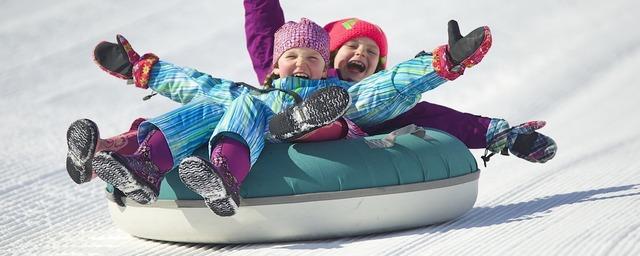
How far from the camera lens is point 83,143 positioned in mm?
2891

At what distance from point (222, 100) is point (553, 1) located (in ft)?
21.6

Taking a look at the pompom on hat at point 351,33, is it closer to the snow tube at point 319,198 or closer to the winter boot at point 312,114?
the snow tube at point 319,198

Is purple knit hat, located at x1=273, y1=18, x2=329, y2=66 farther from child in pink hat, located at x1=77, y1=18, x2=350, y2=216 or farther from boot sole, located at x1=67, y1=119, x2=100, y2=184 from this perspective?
boot sole, located at x1=67, y1=119, x2=100, y2=184

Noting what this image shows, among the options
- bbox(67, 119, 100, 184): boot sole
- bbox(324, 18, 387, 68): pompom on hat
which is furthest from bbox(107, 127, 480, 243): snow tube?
bbox(324, 18, 387, 68): pompom on hat

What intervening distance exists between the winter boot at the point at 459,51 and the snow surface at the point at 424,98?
501 millimetres

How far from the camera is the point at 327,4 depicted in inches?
372

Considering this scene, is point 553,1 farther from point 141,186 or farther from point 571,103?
point 141,186

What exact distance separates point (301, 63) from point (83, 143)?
0.92 meters

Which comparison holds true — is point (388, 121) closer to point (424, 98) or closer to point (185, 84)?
point (185, 84)

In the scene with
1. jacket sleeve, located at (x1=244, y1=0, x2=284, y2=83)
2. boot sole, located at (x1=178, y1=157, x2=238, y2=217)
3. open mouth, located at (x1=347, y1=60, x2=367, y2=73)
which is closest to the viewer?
boot sole, located at (x1=178, y1=157, x2=238, y2=217)

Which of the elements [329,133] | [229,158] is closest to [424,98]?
[329,133]

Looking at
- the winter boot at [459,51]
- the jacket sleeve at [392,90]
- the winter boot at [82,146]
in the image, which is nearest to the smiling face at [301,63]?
the jacket sleeve at [392,90]

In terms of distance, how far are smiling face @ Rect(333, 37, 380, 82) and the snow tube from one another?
30.4 inches

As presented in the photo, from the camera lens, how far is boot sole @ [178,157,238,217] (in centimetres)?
268
